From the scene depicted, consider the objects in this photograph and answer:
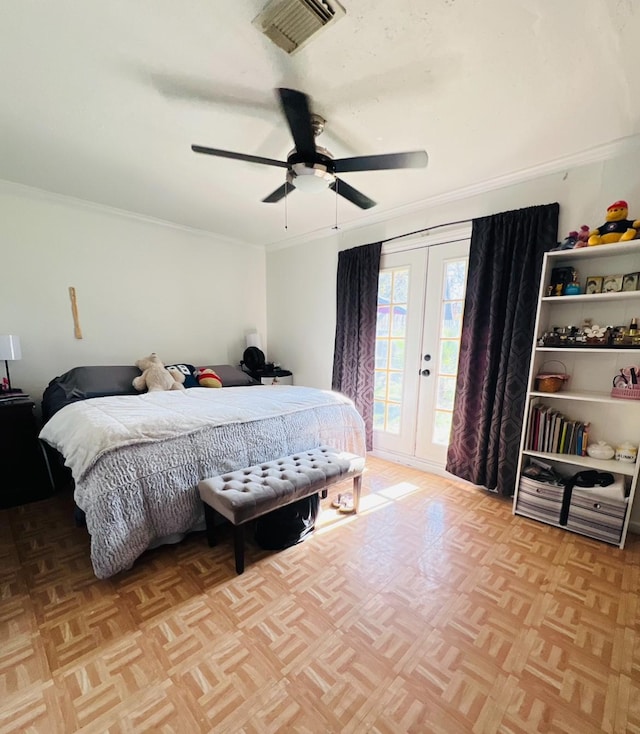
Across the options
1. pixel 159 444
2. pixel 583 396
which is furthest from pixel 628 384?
pixel 159 444

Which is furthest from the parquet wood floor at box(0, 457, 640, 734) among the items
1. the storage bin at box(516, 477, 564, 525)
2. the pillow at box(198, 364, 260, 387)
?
the pillow at box(198, 364, 260, 387)

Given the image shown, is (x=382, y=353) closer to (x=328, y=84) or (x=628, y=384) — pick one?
(x=628, y=384)

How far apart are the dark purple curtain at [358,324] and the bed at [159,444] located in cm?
69

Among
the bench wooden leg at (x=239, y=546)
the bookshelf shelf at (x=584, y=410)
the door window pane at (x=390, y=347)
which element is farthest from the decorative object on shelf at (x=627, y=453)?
the bench wooden leg at (x=239, y=546)

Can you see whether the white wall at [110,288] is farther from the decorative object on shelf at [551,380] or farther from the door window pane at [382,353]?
the decorative object on shelf at [551,380]

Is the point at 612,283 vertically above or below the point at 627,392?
above

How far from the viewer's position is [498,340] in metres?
2.46

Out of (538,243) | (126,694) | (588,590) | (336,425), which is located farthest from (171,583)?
(538,243)

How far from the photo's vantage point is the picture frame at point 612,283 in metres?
2.01

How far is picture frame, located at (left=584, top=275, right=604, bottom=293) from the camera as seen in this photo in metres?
2.07

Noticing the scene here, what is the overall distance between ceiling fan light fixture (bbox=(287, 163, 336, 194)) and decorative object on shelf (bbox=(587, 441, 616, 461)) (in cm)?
238

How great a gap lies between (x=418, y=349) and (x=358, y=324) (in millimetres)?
692

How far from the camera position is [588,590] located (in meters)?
1.60

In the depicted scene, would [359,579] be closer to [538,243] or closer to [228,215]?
[538,243]
